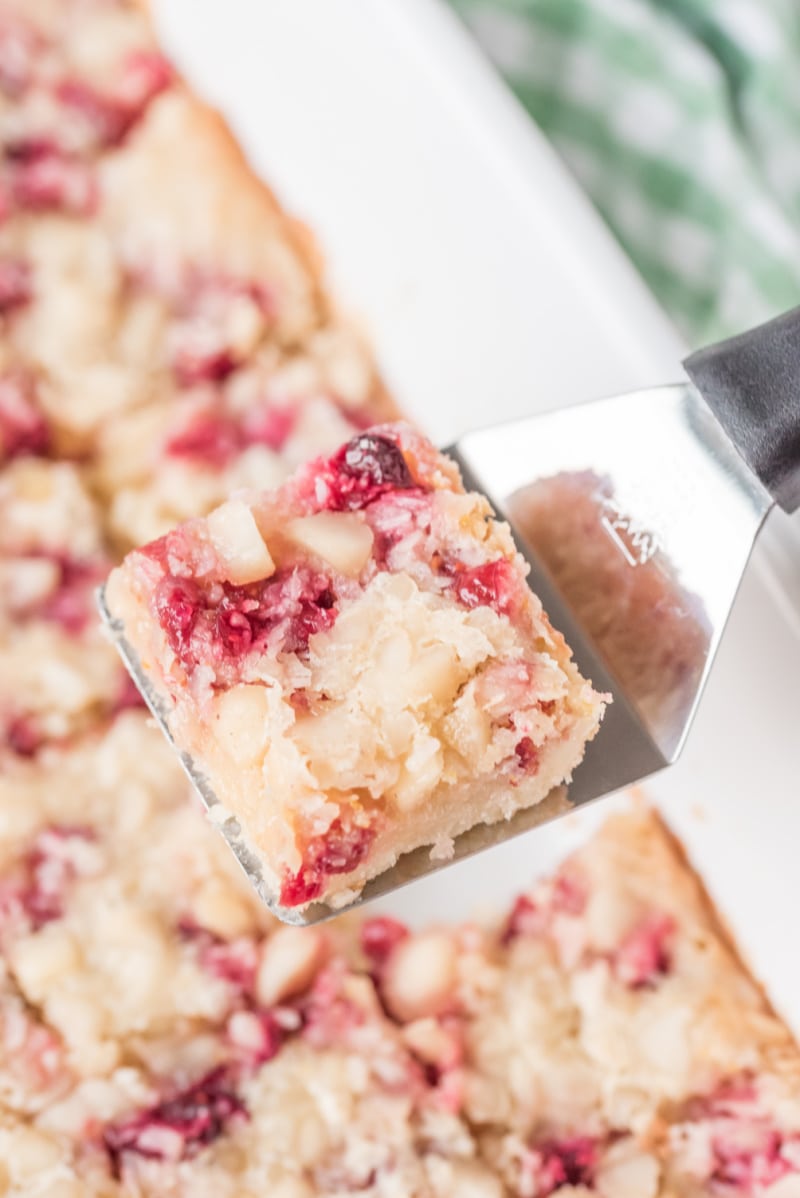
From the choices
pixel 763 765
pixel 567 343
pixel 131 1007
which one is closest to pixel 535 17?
pixel 567 343

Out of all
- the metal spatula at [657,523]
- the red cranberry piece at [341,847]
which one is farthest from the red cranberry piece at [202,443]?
the red cranberry piece at [341,847]

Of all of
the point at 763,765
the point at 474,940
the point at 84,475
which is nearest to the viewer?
the point at 763,765

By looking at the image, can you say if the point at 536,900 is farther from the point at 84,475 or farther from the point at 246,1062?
the point at 84,475

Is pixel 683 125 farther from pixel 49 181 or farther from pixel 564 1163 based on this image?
pixel 564 1163

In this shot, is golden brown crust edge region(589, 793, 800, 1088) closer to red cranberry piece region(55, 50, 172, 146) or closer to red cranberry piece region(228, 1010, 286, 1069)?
red cranberry piece region(228, 1010, 286, 1069)

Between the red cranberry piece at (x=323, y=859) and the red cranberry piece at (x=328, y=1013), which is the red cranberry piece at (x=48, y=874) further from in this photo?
the red cranberry piece at (x=323, y=859)

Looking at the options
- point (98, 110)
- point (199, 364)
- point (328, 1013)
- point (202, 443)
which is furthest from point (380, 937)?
point (98, 110)
